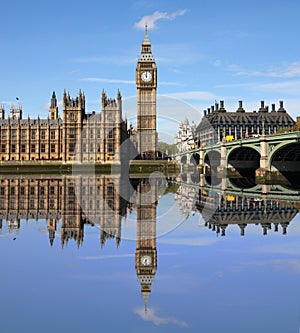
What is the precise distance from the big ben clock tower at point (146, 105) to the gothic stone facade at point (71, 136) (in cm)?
1397

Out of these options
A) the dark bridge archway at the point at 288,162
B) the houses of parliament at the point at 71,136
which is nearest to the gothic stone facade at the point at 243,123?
the houses of parliament at the point at 71,136

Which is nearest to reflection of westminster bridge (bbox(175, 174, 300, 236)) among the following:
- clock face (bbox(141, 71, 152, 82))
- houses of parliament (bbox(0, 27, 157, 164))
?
houses of parliament (bbox(0, 27, 157, 164))

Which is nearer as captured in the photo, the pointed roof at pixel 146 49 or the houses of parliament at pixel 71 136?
the houses of parliament at pixel 71 136

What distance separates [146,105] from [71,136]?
3227cm

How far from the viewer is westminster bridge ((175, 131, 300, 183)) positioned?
168ft

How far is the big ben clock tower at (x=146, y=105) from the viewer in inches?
5027

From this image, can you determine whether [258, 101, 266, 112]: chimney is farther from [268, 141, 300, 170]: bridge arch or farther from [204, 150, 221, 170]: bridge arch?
[268, 141, 300, 170]: bridge arch

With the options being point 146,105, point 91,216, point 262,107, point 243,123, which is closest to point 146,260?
point 91,216

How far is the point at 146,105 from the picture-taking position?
436ft

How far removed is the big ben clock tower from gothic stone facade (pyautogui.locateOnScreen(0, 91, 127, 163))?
14.0 meters

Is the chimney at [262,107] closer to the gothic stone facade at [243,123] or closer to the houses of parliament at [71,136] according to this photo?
the gothic stone facade at [243,123]

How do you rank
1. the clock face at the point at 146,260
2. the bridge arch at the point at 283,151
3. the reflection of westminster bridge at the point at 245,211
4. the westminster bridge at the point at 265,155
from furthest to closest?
the westminster bridge at the point at 265,155
the bridge arch at the point at 283,151
the reflection of westminster bridge at the point at 245,211
the clock face at the point at 146,260

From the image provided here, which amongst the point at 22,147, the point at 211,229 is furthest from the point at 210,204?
the point at 22,147

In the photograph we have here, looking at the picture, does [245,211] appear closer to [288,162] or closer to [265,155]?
[265,155]
